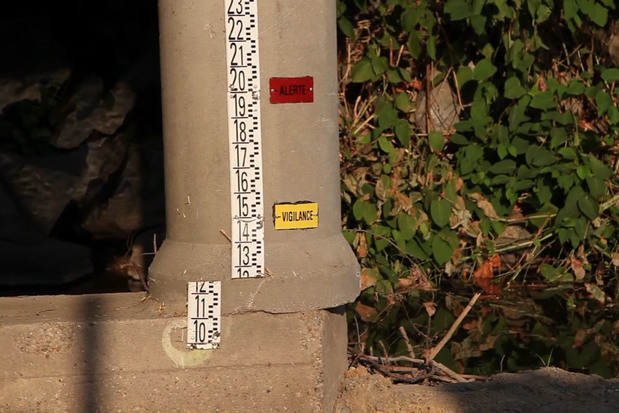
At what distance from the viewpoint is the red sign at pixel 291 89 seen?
3391mm

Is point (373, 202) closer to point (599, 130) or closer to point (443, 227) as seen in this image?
point (443, 227)

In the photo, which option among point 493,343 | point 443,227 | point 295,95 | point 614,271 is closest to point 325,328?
point 295,95

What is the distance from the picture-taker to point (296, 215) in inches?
136

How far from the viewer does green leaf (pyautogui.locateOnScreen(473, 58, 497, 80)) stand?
19.5ft

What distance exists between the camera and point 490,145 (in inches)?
235

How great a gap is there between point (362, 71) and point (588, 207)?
1418 mm

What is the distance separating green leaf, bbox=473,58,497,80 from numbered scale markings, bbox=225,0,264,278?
Result: 2817mm

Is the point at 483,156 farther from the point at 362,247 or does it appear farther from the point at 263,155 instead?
the point at 263,155

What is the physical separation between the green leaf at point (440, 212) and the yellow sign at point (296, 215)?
2444 mm

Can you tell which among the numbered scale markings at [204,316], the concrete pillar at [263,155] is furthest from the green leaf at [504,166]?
the numbered scale markings at [204,316]

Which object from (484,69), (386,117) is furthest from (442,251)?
(484,69)

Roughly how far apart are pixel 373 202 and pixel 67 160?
2.12m

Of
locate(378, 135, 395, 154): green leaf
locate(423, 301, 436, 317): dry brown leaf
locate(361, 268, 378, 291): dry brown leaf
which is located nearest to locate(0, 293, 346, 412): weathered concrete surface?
locate(423, 301, 436, 317): dry brown leaf

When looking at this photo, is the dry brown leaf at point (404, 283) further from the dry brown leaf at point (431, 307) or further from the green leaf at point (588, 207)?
the green leaf at point (588, 207)
